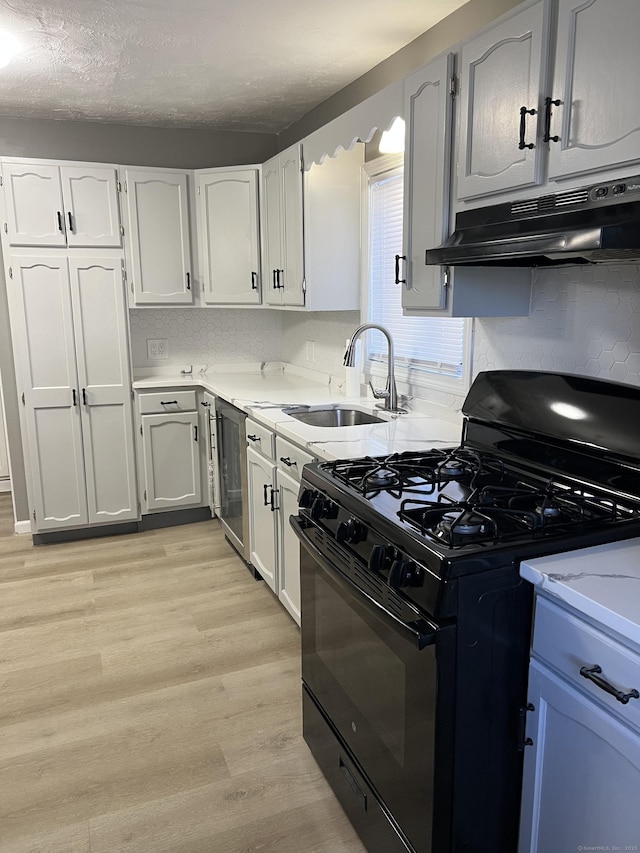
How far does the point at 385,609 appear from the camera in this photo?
1.47 meters

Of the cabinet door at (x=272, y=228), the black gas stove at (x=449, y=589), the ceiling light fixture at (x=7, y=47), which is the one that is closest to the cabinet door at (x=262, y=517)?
the black gas stove at (x=449, y=589)

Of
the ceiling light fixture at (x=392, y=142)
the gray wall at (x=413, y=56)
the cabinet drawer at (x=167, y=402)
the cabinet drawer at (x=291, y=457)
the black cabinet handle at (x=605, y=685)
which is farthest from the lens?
the cabinet drawer at (x=167, y=402)

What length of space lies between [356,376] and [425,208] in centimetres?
129

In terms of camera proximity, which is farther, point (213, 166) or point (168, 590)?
point (213, 166)

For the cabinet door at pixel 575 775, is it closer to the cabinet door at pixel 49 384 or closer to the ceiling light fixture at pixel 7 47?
the ceiling light fixture at pixel 7 47

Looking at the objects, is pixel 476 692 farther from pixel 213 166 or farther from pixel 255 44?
pixel 213 166

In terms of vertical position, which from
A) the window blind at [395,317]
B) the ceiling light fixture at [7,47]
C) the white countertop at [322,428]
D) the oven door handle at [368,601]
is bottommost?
the oven door handle at [368,601]

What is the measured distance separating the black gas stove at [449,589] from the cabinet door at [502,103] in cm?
59

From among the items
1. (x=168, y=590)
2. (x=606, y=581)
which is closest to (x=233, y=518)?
(x=168, y=590)

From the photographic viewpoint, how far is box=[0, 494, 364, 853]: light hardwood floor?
1.89m

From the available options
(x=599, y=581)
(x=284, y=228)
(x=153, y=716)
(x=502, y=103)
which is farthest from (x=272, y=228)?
(x=599, y=581)

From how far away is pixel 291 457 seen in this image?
8.56 feet

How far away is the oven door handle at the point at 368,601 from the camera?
4.27 feet

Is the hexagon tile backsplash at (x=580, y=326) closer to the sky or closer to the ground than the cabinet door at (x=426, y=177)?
closer to the ground
